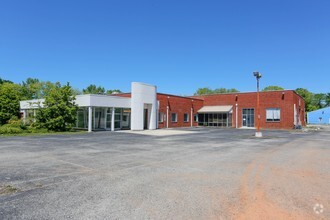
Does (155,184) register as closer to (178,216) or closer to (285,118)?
(178,216)

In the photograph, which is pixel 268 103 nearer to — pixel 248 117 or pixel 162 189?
pixel 248 117

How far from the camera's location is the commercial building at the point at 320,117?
71.1 metres

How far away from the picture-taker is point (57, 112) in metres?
26.7

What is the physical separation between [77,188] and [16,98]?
3788 centimetres

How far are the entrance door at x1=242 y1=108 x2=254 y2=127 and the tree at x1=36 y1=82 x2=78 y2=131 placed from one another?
26209 millimetres

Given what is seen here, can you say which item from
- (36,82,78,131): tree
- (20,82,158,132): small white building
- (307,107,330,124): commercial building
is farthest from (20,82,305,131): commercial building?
(307,107,330,124): commercial building

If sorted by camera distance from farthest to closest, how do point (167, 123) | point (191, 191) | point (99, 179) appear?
1. point (167, 123)
2. point (99, 179)
3. point (191, 191)

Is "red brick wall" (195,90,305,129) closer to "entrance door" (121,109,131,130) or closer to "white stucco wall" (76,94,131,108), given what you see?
"entrance door" (121,109,131,130)

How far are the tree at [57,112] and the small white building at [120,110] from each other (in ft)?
5.63

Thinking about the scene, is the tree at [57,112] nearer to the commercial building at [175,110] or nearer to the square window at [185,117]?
the commercial building at [175,110]

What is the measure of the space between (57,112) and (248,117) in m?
28.3

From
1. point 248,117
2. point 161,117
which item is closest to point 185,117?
point 161,117

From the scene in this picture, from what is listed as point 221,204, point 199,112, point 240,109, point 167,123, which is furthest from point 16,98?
point 221,204

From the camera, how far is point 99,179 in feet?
23.9
